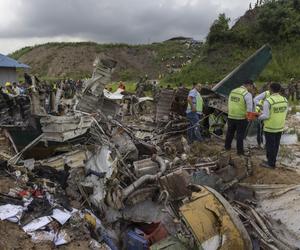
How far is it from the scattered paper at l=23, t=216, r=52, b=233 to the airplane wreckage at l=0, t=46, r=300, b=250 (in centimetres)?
1

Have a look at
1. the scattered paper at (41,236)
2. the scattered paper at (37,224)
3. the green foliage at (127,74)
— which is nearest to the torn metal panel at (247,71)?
the scattered paper at (37,224)

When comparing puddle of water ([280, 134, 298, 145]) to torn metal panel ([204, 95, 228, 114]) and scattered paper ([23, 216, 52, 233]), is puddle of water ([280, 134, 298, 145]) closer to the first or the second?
torn metal panel ([204, 95, 228, 114])

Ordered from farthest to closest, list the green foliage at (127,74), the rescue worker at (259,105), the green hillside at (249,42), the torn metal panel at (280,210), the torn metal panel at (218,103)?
1. the green foliage at (127,74)
2. the green hillside at (249,42)
3. the torn metal panel at (218,103)
4. the rescue worker at (259,105)
5. the torn metal panel at (280,210)

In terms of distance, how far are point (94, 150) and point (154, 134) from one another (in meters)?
2.96

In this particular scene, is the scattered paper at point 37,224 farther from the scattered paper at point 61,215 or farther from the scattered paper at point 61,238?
the scattered paper at point 61,238

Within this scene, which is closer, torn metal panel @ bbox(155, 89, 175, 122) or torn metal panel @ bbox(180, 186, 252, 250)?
torn metal panel @ bbox(180, 186, 252, 250)

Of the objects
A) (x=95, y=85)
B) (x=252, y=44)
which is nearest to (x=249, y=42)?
(x=252, y=44)

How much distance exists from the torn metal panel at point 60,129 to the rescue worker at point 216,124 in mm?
3601

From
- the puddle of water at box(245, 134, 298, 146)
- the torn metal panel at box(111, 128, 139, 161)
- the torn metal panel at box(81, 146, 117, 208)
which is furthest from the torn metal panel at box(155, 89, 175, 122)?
the torn metal panel at box(81, 146, 117, 208)

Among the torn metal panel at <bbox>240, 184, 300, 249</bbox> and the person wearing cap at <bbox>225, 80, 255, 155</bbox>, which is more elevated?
the person wearing cap at <bbox>225, 80, 255, 155</bbox>

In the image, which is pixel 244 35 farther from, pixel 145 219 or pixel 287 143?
pixel 145 219

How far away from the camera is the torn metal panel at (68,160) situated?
8109 millimetres

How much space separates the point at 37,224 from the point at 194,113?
517 centimetres

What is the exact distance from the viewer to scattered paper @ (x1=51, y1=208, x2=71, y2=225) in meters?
6.29
